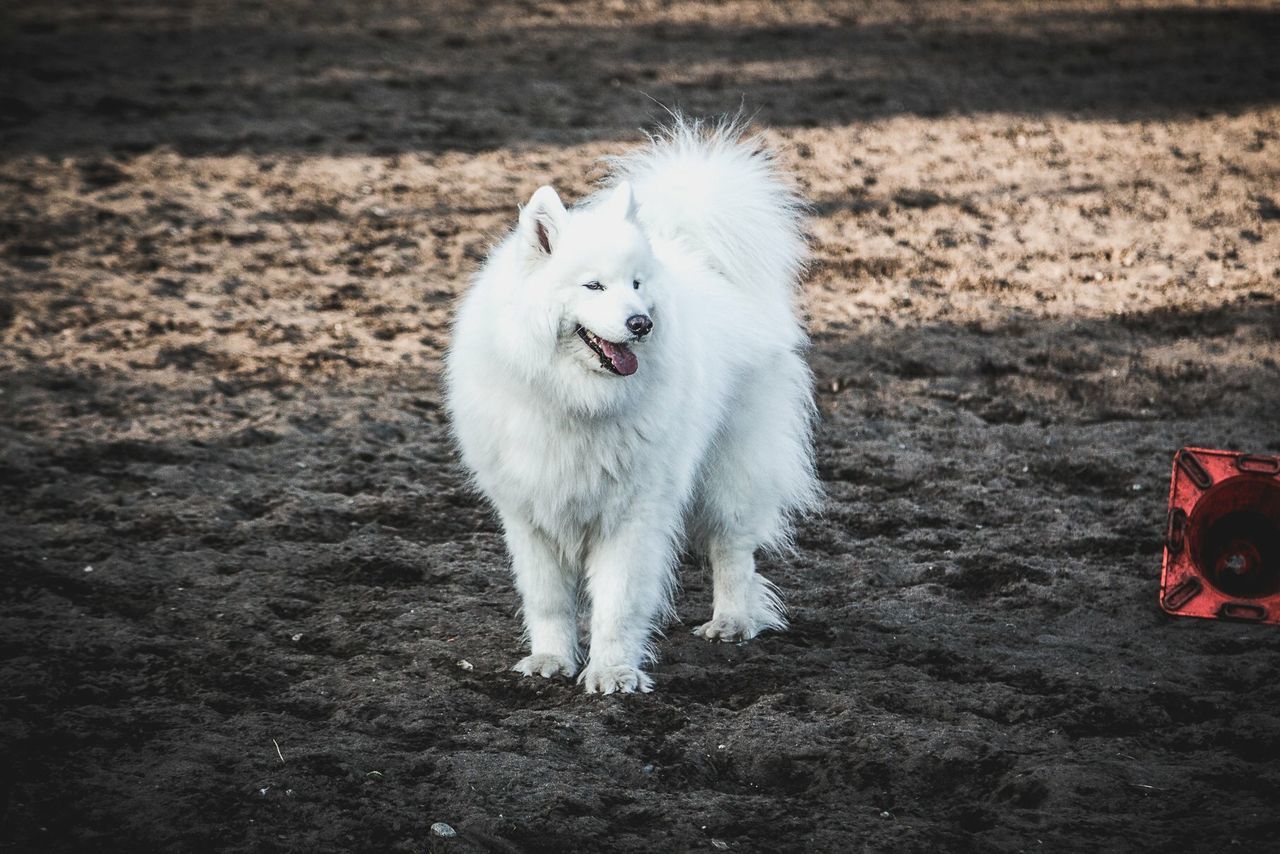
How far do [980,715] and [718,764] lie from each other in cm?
88

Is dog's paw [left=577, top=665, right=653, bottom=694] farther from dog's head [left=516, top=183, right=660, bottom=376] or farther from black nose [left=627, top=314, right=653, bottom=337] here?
black nose [left=627, top=314, right=653, bottom=337]

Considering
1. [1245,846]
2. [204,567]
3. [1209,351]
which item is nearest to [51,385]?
[204,567]

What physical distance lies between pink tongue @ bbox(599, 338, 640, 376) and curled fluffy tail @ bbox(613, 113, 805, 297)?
3.53 feet

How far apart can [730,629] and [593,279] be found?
150 centimetres

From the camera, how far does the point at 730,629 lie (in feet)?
14.7

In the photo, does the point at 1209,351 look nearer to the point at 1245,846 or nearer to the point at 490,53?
the point at 1245,846

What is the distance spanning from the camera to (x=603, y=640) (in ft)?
13.3

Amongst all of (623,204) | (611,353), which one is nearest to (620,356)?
(611,353)

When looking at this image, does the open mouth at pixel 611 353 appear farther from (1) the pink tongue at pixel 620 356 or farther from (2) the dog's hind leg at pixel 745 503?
(2) the dog's hind leg at pixel 745 503

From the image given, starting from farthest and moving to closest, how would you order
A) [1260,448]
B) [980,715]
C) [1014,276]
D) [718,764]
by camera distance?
[1014,276]
[1260,448]
[980,715]
[718,764]

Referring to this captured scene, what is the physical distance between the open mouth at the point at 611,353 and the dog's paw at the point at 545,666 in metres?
1.03

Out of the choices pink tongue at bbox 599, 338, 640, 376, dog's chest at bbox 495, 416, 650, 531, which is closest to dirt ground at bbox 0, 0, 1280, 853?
dog's chest at bbox 495, 416, 650, 531

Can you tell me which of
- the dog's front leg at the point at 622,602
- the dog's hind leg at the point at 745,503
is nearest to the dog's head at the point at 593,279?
the dog's front leg at the point at 622,602

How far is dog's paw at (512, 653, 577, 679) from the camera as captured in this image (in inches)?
161
